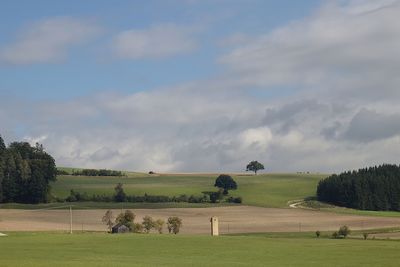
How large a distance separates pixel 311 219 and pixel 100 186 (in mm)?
48614

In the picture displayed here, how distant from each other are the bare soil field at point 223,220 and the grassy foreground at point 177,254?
1201 inches

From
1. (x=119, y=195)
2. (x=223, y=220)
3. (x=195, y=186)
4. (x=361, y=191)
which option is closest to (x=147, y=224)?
(x=223, y=220)

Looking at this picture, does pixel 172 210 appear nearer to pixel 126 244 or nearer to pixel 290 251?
pixel 126 244

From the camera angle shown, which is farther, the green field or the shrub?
the green field

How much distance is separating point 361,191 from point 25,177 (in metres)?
68.3

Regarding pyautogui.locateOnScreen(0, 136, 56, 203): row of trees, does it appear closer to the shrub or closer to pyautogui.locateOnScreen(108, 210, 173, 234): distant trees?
pyautogui.locateOnScreen(108, 210, 173, 234): distant trees

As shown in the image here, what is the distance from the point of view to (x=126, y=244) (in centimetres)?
5819

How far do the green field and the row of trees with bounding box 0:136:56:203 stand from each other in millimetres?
5135

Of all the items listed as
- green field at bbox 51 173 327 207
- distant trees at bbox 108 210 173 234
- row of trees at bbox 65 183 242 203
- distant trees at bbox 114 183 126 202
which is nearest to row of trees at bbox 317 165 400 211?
green field at bbox 51 173 327 207

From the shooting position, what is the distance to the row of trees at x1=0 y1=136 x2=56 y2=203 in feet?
423

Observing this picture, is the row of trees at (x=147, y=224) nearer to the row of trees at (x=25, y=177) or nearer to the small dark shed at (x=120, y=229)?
the small dark shed at (x=120, y=229)

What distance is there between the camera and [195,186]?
156m

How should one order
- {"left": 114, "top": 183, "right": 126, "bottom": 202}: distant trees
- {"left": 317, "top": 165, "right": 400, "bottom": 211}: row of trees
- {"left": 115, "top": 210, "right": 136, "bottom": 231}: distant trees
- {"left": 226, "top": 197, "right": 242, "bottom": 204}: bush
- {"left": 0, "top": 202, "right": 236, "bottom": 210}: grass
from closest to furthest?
{"left": 115, "top": 210, "right": 136, "bottom": 231}: distant trees → {"left": 0, "top": 202, "right": 236, "bottom": 210}: grass → {"left": 114, "top": 183, "right": 126, "bottom": 202}: distant trees → {"left": 226, "top": 197, "right": 242, "bottom": 204}: bush → {"left": 317, "top": 165, "right": 400, "bottom": 211}: row of trees

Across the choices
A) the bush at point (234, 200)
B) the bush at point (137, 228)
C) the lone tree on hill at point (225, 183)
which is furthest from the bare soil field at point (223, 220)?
the lone tree on hill at point (225, 183)
